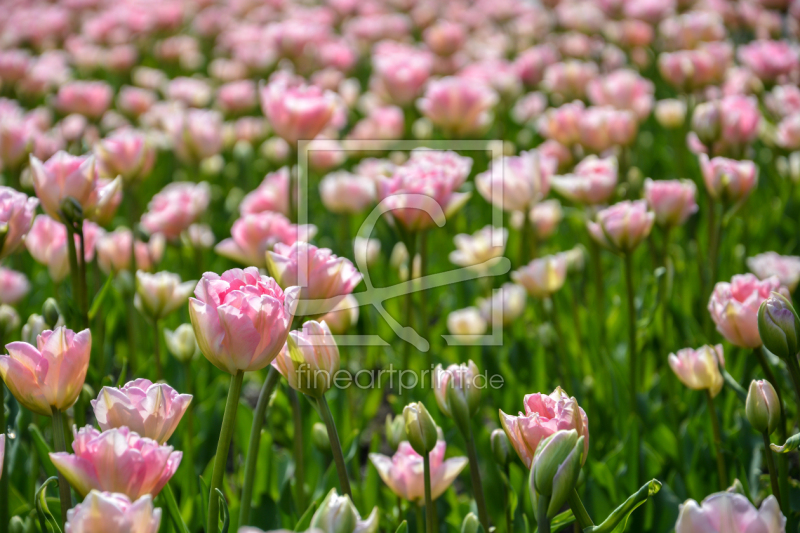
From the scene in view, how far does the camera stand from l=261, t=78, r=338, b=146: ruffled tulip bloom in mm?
2037

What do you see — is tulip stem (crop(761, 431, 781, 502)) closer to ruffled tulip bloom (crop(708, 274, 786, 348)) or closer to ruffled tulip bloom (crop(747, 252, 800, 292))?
ruffled tulip bloom (crop(708, 274, 786, 348))

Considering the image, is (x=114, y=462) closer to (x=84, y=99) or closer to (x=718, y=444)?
(x=718, y=444)

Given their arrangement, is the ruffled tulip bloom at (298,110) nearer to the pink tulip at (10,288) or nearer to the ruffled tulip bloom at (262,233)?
the ruffled tulip bloom at (262,233)

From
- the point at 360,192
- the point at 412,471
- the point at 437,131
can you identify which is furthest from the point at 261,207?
the point at 437,131

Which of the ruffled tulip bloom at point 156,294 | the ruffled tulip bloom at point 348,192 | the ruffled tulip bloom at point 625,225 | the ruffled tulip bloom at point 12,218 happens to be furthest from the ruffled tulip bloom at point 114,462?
the ruffled tulip bloom at point 348,192

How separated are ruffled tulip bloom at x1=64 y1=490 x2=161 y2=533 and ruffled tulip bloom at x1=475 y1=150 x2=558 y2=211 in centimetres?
134

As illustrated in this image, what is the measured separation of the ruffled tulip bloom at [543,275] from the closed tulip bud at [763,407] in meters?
0.73

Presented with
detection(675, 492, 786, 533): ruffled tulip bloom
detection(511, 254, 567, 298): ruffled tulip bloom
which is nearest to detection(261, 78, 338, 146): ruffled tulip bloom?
detection(511, 254, 567, 298): ruffled tulip bloom

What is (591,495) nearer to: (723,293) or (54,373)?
(723,293)

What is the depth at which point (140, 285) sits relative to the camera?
5.13ft

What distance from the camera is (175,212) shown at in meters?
2.04

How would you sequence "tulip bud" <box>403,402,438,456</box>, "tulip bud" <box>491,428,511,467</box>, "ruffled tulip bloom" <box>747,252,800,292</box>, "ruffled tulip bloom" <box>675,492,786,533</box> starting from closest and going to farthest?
"ruffled tulip bloom" <box>675,492,786,533</box> → "tulip bud" <box>403,402,438,456</box> → "tulip bud" <box>491,428,511,467</box> → "ruffled tulip bloom" <box>747,252,800,292</box>

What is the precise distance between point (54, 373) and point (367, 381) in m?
1.22

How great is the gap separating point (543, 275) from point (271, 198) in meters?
0.86
